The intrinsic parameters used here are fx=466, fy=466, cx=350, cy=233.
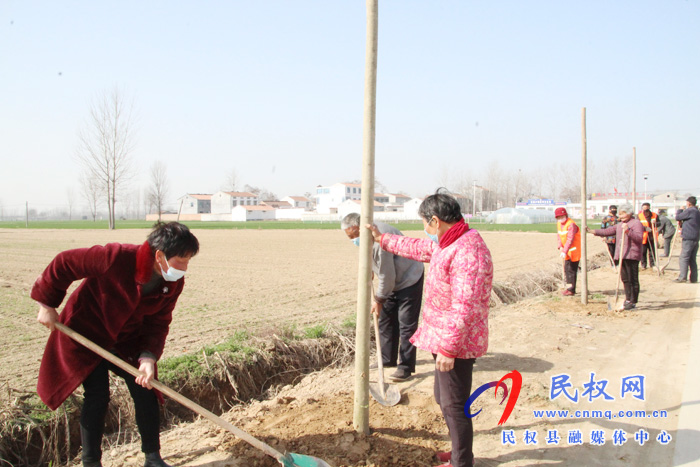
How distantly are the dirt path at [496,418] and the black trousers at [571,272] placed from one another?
9.25ft

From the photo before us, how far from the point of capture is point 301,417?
3.73 metres

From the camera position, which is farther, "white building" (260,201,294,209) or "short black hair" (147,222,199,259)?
"white building" (260,201,294,209)

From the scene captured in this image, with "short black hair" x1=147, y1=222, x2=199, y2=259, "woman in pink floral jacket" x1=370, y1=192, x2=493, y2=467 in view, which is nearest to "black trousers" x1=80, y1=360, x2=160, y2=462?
"short black hair" x1=147, y1=222, x2=199, y2=259

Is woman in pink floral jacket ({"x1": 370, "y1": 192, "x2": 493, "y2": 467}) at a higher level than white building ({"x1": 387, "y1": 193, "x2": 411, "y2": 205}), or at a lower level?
lower

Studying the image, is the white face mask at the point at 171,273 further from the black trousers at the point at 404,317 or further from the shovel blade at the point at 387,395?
the black trousers at the point at 404,317

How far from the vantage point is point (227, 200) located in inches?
4099

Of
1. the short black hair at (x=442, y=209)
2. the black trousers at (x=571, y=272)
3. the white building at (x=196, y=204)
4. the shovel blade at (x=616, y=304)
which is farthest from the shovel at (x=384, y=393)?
the white building at (x=196, y=204)

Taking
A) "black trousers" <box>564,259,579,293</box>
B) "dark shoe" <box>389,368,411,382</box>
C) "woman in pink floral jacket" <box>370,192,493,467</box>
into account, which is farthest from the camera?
"black trousers" <box>564,259,579,293</box>

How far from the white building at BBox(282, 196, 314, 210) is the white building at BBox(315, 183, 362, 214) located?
8309 millimetres

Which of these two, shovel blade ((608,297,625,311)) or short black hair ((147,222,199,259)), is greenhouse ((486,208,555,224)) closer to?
shovel blade ((608,297,625,311))

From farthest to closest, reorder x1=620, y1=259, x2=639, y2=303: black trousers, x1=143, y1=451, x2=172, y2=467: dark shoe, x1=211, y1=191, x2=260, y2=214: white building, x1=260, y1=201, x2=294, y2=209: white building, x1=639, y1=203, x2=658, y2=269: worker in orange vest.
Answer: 1. x1=260, y1=201, x2=294, y2=209: white building
2. x1=211, y1=191, x2=260, y2=214: white building
3. x1=639, y1=203, x2=658, y2=269: worker in orange vest
4. x1=620, y1=259, x2=639, y2=303: black trousers
5. x1=143, y1=451, x2=172, y2=467: dark shoe

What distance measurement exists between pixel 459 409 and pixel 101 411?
7.15 ft

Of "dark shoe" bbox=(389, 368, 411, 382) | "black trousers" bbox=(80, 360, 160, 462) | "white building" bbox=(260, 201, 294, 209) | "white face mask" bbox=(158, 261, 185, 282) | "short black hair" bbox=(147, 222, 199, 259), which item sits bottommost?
"dark shoe" bbox=(389, 368, 411, 382)

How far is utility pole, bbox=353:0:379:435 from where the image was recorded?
3.15 meters
